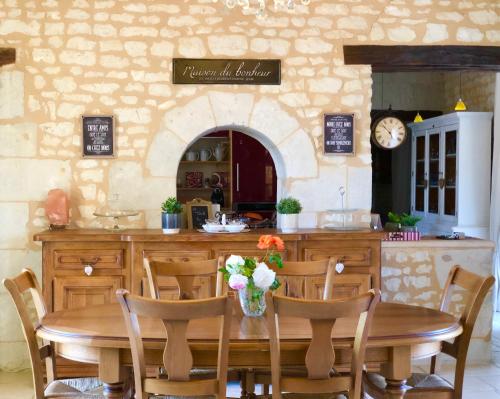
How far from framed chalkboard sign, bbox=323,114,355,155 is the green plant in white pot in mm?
548

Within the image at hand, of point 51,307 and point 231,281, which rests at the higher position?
point 231,281

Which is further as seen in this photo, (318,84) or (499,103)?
(499,103)

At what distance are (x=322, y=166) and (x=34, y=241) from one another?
2338mm

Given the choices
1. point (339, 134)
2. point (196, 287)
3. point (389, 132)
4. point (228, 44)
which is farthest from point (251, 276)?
point (389, 132)

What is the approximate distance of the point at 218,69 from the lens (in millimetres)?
5434

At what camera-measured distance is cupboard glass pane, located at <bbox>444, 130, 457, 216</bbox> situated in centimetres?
803

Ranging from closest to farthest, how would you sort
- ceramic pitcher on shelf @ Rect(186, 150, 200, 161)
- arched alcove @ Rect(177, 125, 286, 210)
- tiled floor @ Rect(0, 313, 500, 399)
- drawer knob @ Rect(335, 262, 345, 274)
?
tiled floor @ Rect(0, 313, 500, 399)
drawer knob @ Rect(335, 262, 345, 274)
ceramic pitcher on shelf @ Rect(186, 150, 200, 161)
arched alcove @ Rect(177, 125, 286, 210)

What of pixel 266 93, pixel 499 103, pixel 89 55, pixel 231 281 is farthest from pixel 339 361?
pixel 499 103

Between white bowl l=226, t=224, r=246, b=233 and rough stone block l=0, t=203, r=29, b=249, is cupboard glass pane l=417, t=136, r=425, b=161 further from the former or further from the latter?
rough stone block l=0, t=203, r=29, b=249

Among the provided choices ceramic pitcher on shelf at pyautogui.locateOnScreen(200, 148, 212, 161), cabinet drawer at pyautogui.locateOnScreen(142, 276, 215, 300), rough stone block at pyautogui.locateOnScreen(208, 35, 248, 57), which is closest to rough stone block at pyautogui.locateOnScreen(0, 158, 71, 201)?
cabinet drawer at pyautogui.locateOnScreen(142, 276, 215, 300)

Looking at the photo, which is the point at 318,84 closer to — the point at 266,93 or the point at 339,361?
the point at 266,93

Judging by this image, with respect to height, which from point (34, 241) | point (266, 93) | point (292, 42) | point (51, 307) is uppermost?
point (292, 42)

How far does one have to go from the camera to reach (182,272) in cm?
395

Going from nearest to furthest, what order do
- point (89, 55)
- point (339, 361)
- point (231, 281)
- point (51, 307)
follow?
point (339, 361) → point (231, 281) → point (51, 307) → point (89, 55)
